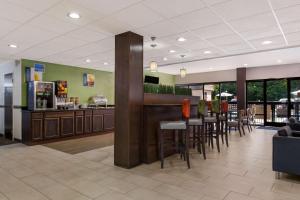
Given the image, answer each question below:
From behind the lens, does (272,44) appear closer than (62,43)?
No

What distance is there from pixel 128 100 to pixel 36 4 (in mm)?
2119

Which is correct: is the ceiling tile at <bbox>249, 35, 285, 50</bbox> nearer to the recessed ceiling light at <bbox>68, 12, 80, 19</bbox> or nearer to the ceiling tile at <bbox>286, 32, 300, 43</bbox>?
the ceiling tile at <bbox>286, 32, 300, 43</bbox>

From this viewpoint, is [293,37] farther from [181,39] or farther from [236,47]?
[181,39]

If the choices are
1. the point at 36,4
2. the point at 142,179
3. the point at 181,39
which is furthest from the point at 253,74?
the point at 36,4

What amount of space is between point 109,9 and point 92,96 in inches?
227

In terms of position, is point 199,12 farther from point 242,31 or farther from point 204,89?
point 204,89

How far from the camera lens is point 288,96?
8.73m

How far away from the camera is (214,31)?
164 inches

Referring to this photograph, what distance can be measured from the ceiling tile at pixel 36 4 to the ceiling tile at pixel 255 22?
3.00 meters

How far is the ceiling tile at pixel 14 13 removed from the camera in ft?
9.85

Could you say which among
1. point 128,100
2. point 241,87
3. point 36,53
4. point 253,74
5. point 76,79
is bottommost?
point 128,100

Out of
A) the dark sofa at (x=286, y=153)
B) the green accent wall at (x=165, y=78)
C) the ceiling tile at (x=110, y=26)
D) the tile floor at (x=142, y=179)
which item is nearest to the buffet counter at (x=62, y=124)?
the tile floor at (x=142, y=179)

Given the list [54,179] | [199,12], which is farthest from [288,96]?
[54,179]

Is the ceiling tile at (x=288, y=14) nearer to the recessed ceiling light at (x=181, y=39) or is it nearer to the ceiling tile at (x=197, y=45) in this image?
the ceiling tile at (x=197, y=45)
